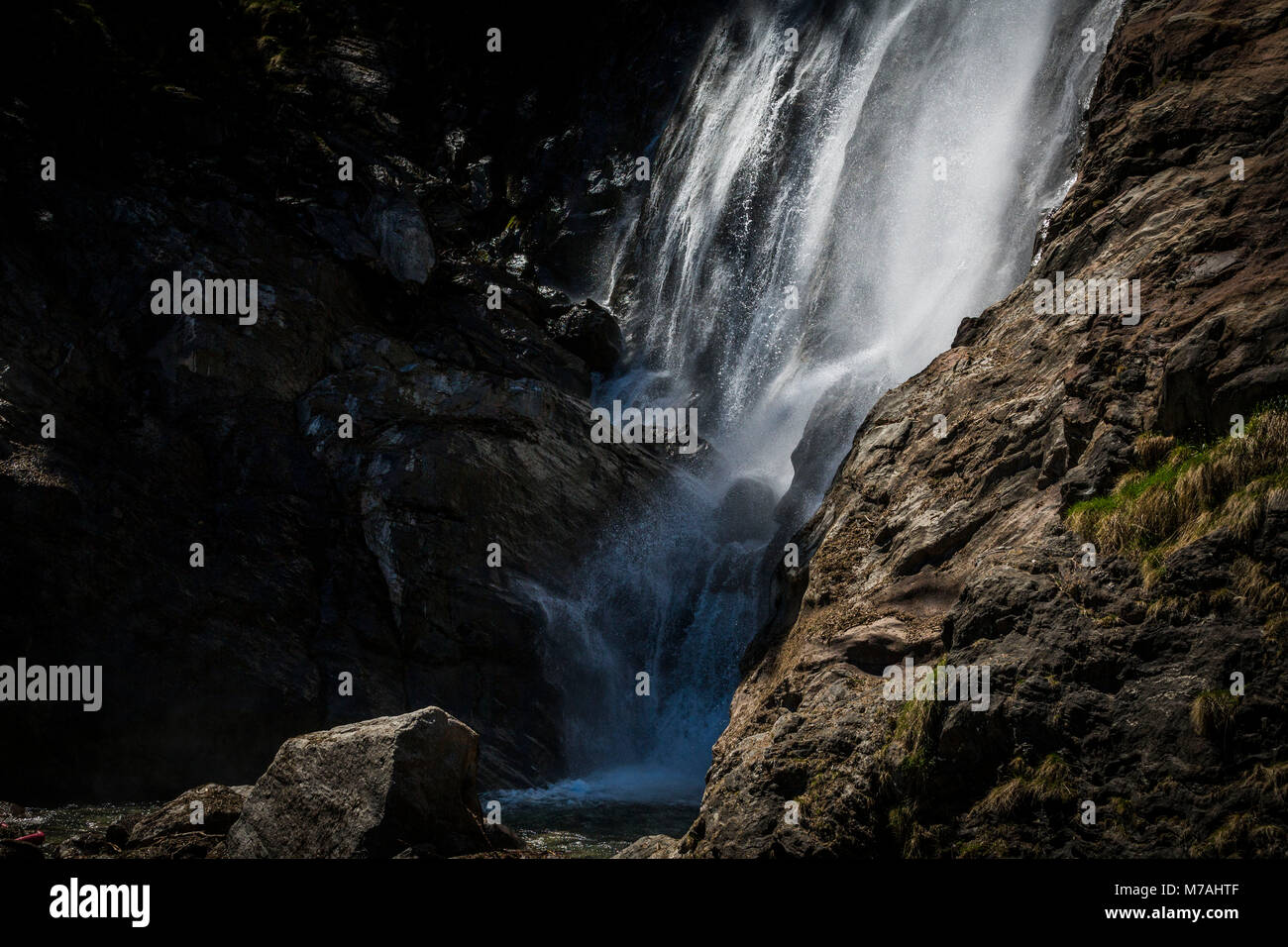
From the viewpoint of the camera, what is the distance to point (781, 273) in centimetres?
3316

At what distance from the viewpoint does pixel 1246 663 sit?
20.1 feet

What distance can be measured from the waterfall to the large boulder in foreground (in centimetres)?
1014

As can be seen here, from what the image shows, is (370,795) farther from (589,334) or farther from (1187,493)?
(589,334)

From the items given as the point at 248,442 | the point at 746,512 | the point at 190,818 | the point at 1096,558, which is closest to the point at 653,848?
the point at 1096,558

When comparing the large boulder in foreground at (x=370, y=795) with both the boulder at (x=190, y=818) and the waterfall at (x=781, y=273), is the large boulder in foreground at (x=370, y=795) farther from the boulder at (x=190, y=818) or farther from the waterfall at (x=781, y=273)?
the waterfall at (x=781, y=273)

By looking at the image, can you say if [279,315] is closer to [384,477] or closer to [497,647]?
[384,477]

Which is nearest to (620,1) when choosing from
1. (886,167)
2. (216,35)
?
(216,35)

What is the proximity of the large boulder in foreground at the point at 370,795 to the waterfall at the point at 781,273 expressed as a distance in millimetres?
10142

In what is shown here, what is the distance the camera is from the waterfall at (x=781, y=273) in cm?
2312

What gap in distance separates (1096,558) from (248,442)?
2060 centimetres

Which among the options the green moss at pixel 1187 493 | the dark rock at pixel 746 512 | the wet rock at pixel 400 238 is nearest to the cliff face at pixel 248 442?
the wet rock at pixel 400 238

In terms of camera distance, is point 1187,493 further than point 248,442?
Answer: No

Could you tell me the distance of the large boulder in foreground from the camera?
10031 millimetres

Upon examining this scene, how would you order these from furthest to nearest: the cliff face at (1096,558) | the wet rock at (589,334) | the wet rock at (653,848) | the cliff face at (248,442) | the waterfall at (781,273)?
the wet rock at (589,334)
the waterfall at (781,273)
the cliff face at (248,442)
the wet rock at (653,848)
the cliff face at (1096,558)
